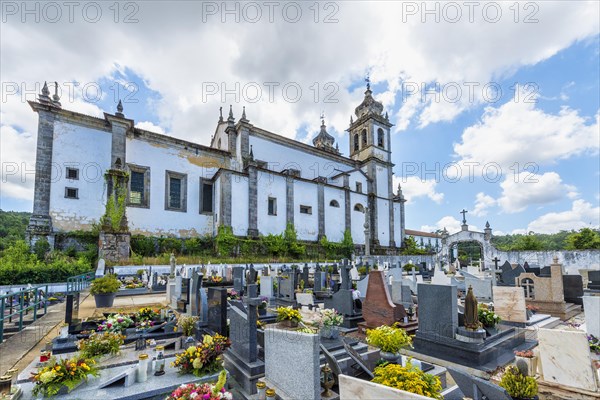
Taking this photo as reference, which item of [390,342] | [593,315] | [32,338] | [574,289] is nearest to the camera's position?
[390,342]

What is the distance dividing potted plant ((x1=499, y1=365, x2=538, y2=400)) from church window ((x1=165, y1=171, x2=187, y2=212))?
24.1 metres

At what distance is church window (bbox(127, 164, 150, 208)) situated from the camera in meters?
22.7

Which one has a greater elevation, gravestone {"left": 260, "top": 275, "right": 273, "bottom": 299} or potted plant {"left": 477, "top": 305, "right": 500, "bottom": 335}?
potted plant {"left": 477, "top": 305, "right": 500, "bottom": 335}

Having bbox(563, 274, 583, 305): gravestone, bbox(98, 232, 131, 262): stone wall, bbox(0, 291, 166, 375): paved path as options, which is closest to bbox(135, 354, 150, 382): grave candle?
bbox(0, 291, 166, 375): paved path

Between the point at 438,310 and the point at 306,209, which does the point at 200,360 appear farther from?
the point at 306,209

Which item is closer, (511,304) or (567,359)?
(567,359)

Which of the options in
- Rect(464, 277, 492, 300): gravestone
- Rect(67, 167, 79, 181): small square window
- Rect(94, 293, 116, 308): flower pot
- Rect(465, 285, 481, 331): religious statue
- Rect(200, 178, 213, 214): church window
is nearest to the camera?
Rect(465, 285, 481, 331): religious statue

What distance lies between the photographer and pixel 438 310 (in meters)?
5.43

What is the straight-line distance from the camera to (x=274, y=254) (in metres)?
25.4

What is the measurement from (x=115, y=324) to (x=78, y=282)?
8099 millimetres

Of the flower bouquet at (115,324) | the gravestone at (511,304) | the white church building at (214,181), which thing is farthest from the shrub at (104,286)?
the white church building at (214,181)

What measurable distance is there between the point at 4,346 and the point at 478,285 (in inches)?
522

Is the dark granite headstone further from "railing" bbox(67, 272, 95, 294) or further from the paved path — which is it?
"railing" bbox(67, 272, 95, 294)

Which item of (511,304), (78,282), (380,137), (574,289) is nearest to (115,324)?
(78,282)
